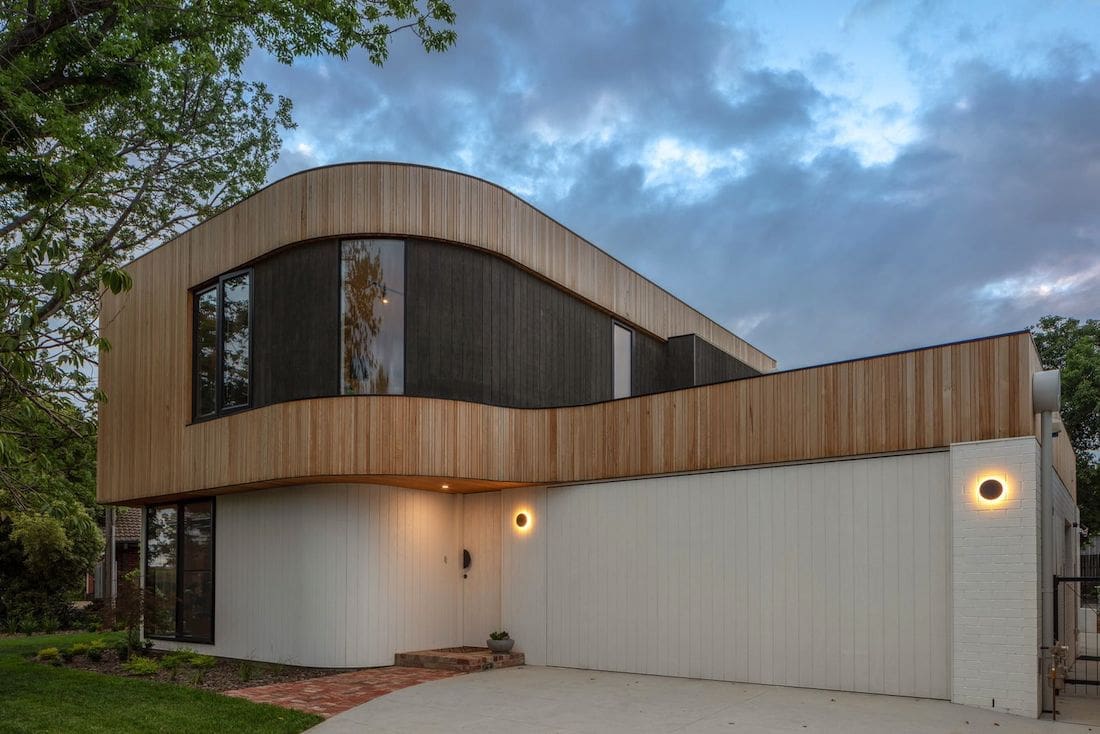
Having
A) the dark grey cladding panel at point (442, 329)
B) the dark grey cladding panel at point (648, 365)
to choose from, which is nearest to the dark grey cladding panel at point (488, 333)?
the dark grey cladding panel at point (442, 329)

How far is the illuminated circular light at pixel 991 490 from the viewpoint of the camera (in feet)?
23.5

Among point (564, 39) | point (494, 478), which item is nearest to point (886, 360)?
point (494, 478)

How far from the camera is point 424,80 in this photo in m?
15.3

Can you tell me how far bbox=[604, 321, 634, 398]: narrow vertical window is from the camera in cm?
1323

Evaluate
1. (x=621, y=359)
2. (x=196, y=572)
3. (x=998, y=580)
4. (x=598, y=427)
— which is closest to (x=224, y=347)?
(x=196, y=572)

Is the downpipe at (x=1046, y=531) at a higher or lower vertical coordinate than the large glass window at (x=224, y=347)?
lower

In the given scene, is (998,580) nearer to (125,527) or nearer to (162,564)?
(162,564)

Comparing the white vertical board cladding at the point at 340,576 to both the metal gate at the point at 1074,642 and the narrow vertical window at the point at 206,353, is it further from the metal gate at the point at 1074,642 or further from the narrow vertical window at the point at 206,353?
the metal gate at the point at 1074,642

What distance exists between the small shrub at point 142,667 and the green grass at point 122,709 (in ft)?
1.43

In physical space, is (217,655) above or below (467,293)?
below

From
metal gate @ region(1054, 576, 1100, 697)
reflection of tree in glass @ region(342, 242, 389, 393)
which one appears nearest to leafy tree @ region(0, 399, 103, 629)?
reflection of tree in glass @ region(342, 242, 389, 393)

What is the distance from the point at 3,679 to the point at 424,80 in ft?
37.7

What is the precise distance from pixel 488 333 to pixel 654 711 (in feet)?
17.2

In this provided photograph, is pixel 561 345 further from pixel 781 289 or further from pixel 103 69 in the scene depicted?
pixel 781 289
